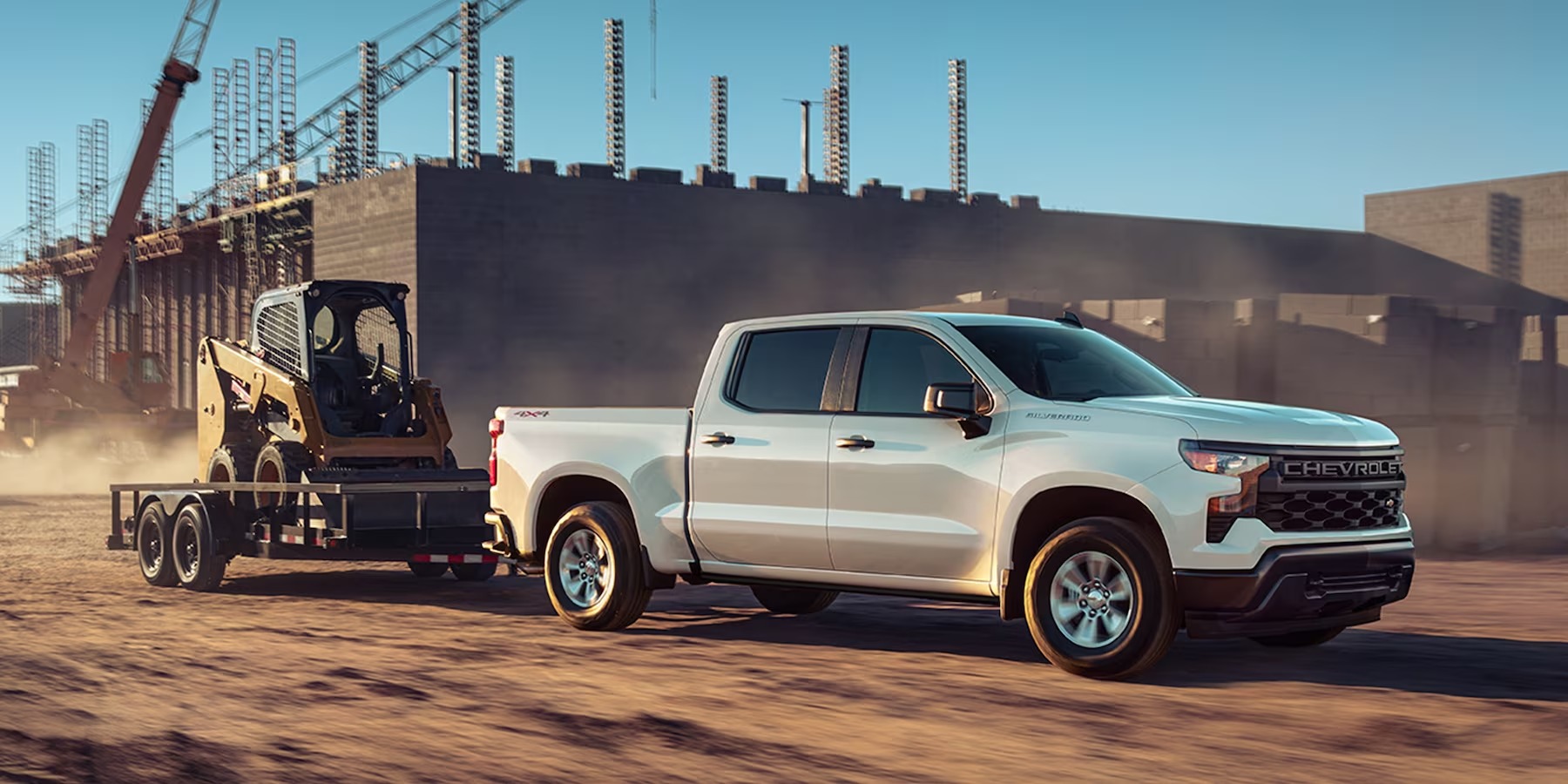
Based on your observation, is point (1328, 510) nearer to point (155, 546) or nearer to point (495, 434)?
point (495, 434)

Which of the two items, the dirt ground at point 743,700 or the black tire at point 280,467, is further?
the black tire at point 280,467

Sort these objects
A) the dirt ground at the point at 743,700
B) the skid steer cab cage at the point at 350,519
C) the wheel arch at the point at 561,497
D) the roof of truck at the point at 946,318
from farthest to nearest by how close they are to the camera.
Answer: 1. the skid steer cab cage at the point at 350,519
2. the wheel arch at the point at 561,497
3. the roof of truck at the point at 946,318
4. the dirt ground at the point at 743,700

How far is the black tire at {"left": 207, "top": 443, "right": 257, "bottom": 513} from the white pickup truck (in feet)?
18.6

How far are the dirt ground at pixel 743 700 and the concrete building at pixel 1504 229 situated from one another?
49.1 m

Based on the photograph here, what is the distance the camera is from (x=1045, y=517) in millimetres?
8773

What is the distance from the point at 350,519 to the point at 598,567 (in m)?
3.69

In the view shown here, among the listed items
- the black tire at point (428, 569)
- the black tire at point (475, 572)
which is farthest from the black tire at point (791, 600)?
the black tire at point (428, 569)

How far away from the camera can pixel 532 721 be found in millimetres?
7824

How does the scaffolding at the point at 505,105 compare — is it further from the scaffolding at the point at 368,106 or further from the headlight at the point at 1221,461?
the headlight at the point at 1221,461

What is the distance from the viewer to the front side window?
9.26 meters

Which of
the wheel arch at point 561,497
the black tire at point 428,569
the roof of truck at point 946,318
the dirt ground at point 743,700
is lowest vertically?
the black tire at point 428,569

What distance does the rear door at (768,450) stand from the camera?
378 inches

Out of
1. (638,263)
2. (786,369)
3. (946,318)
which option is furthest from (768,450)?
(638,263)

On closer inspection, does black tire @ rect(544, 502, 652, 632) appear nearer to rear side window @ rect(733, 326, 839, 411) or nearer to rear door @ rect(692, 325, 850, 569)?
rear door @ rect(692, 325, 850, 569)
